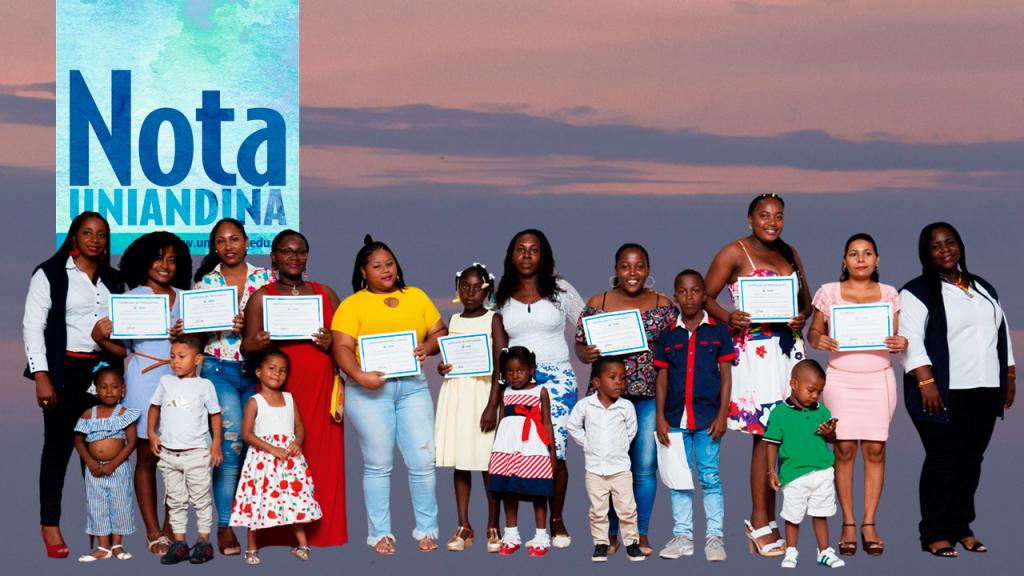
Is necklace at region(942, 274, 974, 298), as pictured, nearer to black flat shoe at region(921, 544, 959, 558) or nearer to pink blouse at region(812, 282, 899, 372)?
pink blouse at region(812, 282, 899, 372)

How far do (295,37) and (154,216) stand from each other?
2143 millimetres

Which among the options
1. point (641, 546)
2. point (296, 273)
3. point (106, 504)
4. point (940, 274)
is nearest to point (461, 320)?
point (296, 273)

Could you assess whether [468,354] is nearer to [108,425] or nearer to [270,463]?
[270,463]

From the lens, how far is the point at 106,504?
433 inches

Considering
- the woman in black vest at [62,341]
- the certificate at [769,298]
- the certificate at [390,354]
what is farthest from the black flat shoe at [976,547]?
the woman in black vest at [62,341]

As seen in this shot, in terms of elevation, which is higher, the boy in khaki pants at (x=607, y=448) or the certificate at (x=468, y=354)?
the certificate at (x=468, y=354)

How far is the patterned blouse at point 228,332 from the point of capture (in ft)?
36.4

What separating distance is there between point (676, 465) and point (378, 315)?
267cm

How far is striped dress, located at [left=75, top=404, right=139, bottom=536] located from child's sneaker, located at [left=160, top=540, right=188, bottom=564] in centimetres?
44

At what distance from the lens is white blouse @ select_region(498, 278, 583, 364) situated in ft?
35.7

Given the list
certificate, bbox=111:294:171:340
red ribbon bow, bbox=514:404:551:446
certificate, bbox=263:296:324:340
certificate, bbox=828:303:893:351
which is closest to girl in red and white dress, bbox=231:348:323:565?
certificate, bbox=263:296:324:340

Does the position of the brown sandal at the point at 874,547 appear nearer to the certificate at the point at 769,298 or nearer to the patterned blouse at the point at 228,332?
the certificate at the point at 769,298

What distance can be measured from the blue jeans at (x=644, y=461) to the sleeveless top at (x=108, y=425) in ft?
13.1

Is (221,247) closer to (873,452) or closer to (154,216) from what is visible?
(154,216)
